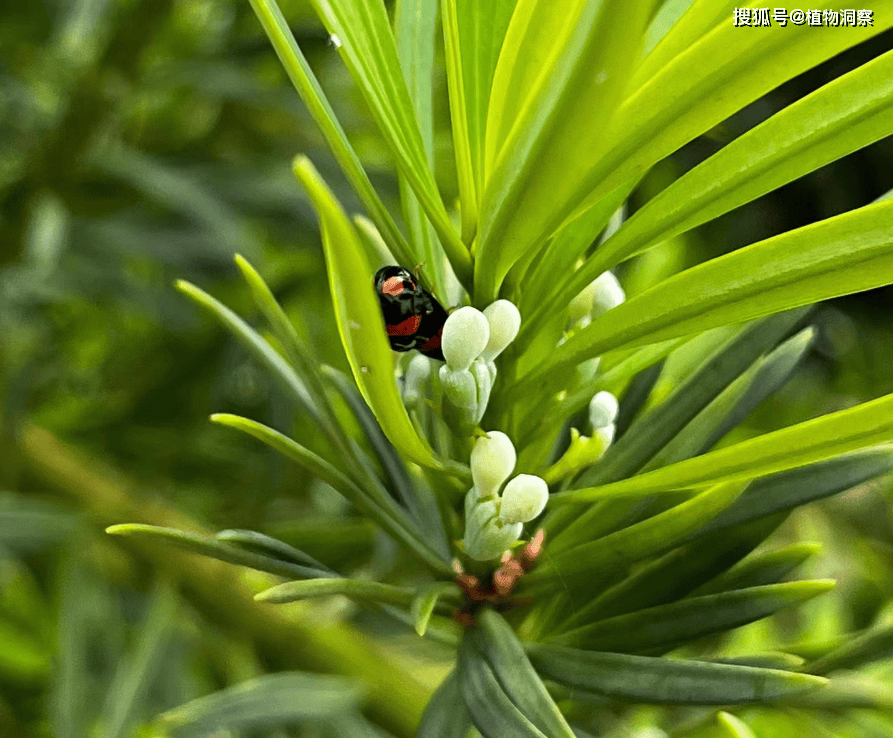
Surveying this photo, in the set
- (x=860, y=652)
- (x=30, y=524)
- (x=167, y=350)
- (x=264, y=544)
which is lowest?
(x=860, y=652)

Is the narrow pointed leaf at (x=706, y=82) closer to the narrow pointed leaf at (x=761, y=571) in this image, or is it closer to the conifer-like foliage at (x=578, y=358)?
the conifer-like foliage at (x=578, y=358)

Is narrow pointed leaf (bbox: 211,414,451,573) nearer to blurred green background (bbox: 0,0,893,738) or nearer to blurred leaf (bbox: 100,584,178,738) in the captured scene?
blurred green background (bbox: 0,0,893,738)

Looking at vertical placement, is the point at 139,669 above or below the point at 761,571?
above

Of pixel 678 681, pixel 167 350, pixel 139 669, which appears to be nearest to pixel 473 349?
pixel 678 681

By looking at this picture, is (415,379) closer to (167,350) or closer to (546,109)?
(546,109)

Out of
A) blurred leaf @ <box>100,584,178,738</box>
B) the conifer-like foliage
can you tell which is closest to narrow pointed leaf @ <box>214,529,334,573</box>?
the conifer-like foliage

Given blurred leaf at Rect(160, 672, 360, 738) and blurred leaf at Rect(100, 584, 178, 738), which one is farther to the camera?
blurred leaf at Rect(100, 584, 178, 738)

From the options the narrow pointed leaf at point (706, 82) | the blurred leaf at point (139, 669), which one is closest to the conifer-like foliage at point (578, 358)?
the narrow pointed leaf at point (706, 82)
